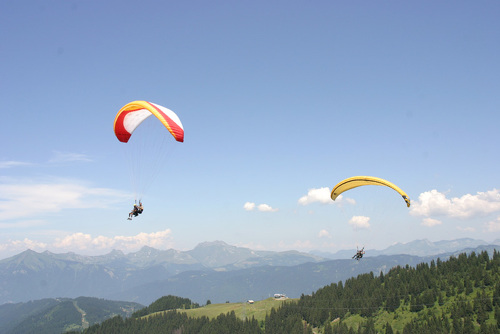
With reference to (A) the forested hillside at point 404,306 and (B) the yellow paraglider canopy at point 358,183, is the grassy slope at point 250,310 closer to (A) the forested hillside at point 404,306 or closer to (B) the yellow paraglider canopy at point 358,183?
(A) the forested hillside at point 404,306

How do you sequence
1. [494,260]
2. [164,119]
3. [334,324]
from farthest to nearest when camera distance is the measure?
1. [334,324]
2. [494,260]
3. [164,119]

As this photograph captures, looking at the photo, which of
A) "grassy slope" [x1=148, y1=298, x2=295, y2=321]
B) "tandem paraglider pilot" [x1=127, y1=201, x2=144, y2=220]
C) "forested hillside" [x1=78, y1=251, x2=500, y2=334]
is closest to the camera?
"tandem paraglider pilot" [x1=127, y1=201, x2=144, y2=220]

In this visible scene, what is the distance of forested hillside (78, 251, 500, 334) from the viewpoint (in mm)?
84312

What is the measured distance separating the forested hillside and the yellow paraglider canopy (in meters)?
51.1

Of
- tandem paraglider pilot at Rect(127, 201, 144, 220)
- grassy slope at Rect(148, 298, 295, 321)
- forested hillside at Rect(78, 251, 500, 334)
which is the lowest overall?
grassy slope at Rect(148, 298, 295, 321)

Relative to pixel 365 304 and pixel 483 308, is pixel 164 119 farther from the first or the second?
pixel 365 304

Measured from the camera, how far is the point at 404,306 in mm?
104625

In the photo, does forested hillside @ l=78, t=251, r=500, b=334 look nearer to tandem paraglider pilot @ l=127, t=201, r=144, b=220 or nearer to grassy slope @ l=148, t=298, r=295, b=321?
grassy slope @ l=148, t=298, r=295, b=321

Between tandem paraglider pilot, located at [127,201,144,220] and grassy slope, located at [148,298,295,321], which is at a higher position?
→ tandem paraglider pilot, located at [127,201,144,220]

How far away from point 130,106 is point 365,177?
34.8 metres

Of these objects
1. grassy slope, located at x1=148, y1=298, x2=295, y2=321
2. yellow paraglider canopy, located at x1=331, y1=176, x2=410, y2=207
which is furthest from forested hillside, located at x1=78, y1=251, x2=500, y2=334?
yellow paraglider canopy, located at x1=331, y1=176, x2=410, y2=207

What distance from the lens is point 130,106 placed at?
4309 cm

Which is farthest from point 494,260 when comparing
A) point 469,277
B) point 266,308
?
point 266,308

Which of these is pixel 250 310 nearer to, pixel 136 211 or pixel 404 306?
pixel 404 306
